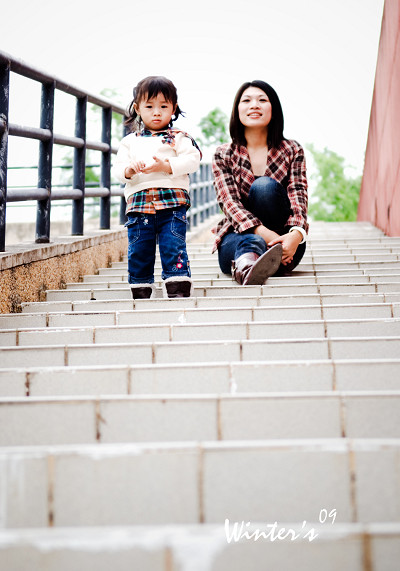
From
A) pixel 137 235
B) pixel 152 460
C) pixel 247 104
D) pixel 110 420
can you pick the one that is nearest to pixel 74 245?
pixel 137 235

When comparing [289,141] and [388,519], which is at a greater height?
[289,141]

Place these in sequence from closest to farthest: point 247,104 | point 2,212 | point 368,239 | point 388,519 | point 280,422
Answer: point 388,519
point 280,422
point 2,212
point 247,104
point 368,239

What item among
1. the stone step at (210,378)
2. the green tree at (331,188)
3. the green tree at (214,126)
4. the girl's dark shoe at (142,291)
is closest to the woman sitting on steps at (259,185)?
the girl's dark shoe at (142,291)

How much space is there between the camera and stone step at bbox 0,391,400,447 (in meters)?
1.47

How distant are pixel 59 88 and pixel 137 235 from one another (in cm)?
128

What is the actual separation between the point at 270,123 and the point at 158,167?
0.97 m

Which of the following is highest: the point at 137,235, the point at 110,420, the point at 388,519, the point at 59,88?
the point at 59,88

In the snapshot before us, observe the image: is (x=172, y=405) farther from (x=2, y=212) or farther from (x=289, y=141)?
(x=289, y=141)

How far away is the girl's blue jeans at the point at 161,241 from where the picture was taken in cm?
322

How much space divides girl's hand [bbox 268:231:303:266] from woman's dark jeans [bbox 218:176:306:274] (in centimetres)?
9

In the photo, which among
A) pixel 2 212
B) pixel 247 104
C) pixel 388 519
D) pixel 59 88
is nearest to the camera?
pixel 388 519

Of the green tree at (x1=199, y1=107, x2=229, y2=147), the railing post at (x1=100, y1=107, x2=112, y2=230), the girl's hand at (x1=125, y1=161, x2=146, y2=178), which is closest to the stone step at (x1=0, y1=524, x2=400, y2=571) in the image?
the girl's hand at (x1=125, y1=161, x2=146, y2=178)

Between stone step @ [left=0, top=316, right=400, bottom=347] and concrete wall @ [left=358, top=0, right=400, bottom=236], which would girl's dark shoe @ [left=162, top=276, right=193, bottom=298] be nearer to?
stone step @ [left=0, top=316, right=400, bottom=347]

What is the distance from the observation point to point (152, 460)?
1262 mm
